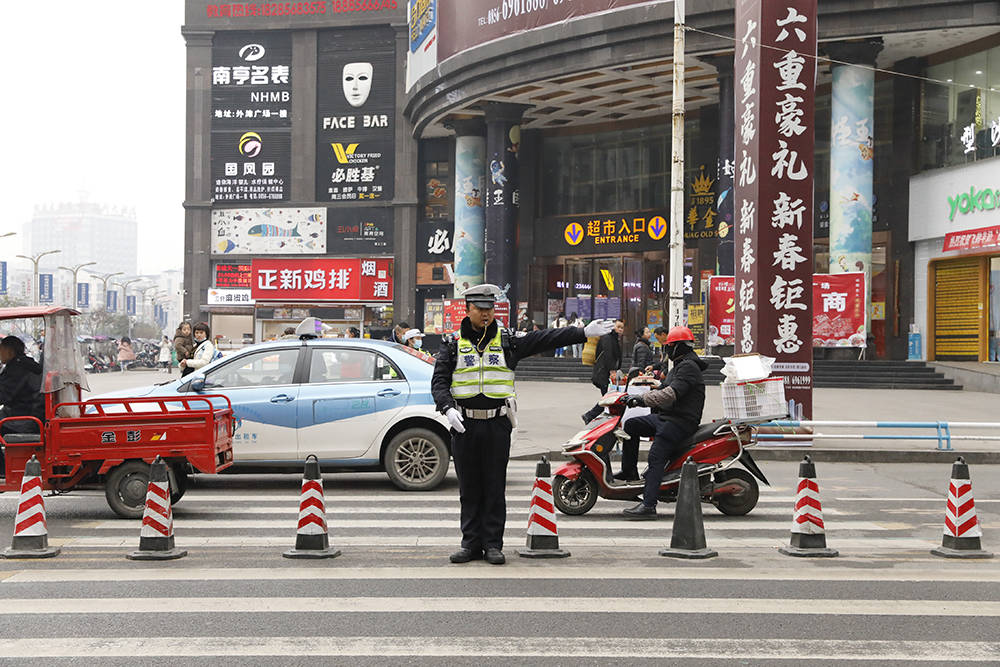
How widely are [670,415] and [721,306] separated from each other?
56.5 ft

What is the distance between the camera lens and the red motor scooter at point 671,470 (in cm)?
922

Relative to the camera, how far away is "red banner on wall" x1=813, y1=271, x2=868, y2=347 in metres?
26.5

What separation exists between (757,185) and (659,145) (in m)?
24.2

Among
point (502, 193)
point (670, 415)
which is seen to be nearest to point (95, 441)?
point (670, 415)

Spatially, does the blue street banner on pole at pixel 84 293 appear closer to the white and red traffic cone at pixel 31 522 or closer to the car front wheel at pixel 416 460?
the car front wheel at pixel 416 460

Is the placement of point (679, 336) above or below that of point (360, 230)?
below

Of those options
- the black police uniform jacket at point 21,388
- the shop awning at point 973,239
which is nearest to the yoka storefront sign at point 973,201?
the shop awning at point 973,239

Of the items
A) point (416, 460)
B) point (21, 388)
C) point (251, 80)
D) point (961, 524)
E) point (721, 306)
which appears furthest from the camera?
point (251, 80)

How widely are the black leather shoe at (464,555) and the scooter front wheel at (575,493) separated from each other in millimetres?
2199

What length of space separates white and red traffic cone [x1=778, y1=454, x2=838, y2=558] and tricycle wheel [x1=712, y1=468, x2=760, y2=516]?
172 cm

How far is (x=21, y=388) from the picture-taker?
900 cm

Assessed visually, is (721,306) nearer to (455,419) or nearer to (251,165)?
(455,419)

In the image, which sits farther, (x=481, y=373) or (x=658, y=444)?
(x=658, y=444)

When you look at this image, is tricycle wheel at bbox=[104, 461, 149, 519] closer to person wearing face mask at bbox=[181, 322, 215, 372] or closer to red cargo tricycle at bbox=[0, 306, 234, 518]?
red cargo tricycle at bbox=[0, 306, 234, 518]
